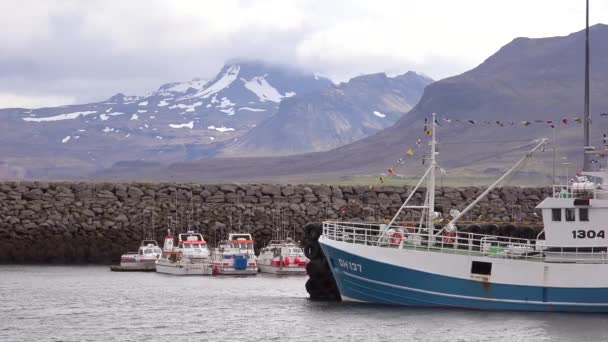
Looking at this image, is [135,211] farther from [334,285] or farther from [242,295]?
[334,285]

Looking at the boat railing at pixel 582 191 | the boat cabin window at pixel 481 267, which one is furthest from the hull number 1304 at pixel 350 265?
the boat railing at pixel 582 191

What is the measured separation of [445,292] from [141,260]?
35902 millimetres

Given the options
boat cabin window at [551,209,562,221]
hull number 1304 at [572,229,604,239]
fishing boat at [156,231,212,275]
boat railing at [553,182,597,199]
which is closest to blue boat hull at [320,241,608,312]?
hull number 1304 at [572,229,604,239]

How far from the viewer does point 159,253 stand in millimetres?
82188

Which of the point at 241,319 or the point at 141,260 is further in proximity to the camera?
the point at 141,260

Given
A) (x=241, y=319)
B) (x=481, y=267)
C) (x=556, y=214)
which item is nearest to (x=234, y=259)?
(x=241, y=319)

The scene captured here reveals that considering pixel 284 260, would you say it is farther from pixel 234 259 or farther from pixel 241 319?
pixel 241 319

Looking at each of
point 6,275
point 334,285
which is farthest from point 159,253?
point 334,285

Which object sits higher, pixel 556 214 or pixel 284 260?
pixel 556 214

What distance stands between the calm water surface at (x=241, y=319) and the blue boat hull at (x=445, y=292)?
38 centimetres

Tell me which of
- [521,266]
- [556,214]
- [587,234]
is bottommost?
[521,266]

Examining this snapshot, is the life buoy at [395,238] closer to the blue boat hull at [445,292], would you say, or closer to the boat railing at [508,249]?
the boat railing at [508,249]

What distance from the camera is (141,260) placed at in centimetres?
7975

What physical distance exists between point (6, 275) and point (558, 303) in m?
35.8
